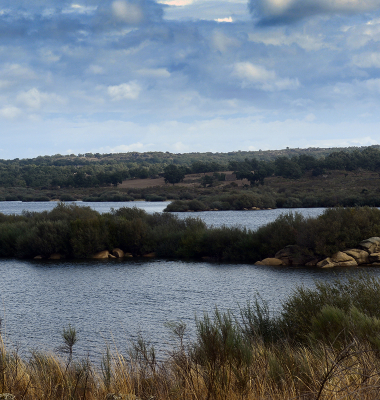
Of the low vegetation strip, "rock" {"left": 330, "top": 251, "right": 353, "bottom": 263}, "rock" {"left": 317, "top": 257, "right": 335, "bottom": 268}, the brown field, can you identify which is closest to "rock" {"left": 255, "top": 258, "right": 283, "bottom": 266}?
the low vegetation strip

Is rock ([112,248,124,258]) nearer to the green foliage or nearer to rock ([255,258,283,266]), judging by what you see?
rock ([255,258,283,266])

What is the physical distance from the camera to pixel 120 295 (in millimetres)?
19234

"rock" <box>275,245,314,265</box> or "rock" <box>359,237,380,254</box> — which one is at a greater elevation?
"rock" <box>359,237,380,254</box>

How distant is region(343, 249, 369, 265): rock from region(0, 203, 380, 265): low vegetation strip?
2.09 feet

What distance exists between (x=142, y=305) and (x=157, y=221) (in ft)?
58.8

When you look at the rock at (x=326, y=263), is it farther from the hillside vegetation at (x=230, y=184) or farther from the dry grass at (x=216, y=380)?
the hillside vegetation at (x=230, y=184)

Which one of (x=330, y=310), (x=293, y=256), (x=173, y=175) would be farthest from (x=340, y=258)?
(x=173, y=175)

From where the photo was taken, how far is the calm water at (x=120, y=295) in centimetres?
1333

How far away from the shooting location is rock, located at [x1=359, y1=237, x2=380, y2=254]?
24875 mm

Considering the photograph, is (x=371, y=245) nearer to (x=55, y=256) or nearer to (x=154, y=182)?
(x=55, y=256)

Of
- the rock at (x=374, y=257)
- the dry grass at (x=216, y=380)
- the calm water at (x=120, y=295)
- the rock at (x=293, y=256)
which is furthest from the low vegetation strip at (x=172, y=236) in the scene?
the dry grass at (x=216, y=380)

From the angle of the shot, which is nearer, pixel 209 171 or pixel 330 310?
pixel 330 310

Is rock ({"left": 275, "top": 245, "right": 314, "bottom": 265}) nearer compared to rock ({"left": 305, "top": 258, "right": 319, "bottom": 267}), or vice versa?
rock ({"left": 305, "top": 258, "right": 319, "bottom": 267})

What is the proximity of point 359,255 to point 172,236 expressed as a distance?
1245 centimetres
